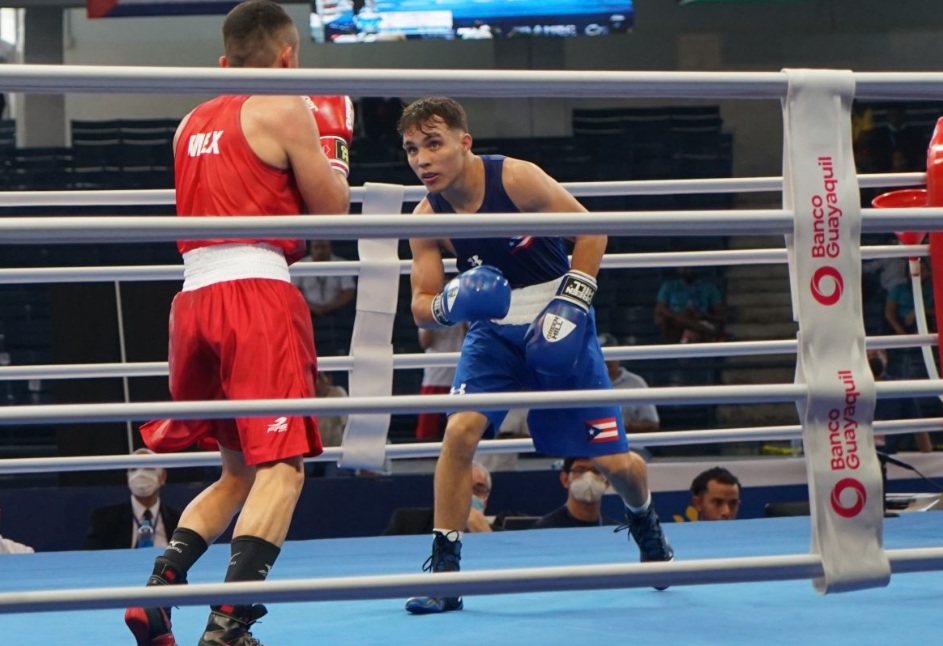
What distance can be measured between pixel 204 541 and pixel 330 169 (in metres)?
0.71

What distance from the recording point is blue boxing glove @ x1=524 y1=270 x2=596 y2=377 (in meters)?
2.61

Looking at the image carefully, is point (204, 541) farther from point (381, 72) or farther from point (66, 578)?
point (66, 578)

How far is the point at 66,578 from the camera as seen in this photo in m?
3.25

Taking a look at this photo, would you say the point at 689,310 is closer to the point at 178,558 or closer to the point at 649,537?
the point at 649,537

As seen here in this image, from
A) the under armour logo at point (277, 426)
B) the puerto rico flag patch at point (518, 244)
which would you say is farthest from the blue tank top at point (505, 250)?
the under armour logo at point (277, 426)

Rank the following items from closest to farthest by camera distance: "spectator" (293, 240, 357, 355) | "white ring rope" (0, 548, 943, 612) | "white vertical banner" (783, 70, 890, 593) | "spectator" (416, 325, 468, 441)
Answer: "white ring rope" (0, 548, 943, 612)
"white vertical banner" (783, 70, 890, 593)
"spectator" (416, 325, 468, 441)
"spectator" (293, 240, 357, 355)

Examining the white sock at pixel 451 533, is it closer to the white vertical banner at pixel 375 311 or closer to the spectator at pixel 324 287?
the white vertical banner at pixel 375 311

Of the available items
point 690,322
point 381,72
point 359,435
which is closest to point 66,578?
point 359,435

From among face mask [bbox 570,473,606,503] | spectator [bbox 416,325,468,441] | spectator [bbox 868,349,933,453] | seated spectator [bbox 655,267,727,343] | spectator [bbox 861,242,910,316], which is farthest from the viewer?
seated spectator [bbox 655,267,727,343]

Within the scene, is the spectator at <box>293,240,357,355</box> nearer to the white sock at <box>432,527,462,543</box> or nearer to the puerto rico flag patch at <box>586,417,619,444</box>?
the puerto rico flag patch at <box>586,417,619,444</box>

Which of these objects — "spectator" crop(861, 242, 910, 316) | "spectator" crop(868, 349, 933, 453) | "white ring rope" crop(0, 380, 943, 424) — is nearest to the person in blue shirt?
"white ring rope" crop(0, 380, 943, 424)

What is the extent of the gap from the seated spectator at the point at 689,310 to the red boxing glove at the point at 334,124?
6.41 metres

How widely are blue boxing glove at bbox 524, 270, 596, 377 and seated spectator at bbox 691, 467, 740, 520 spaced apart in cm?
237

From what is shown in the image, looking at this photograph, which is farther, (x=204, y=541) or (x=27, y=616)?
(x=27, y=616)
